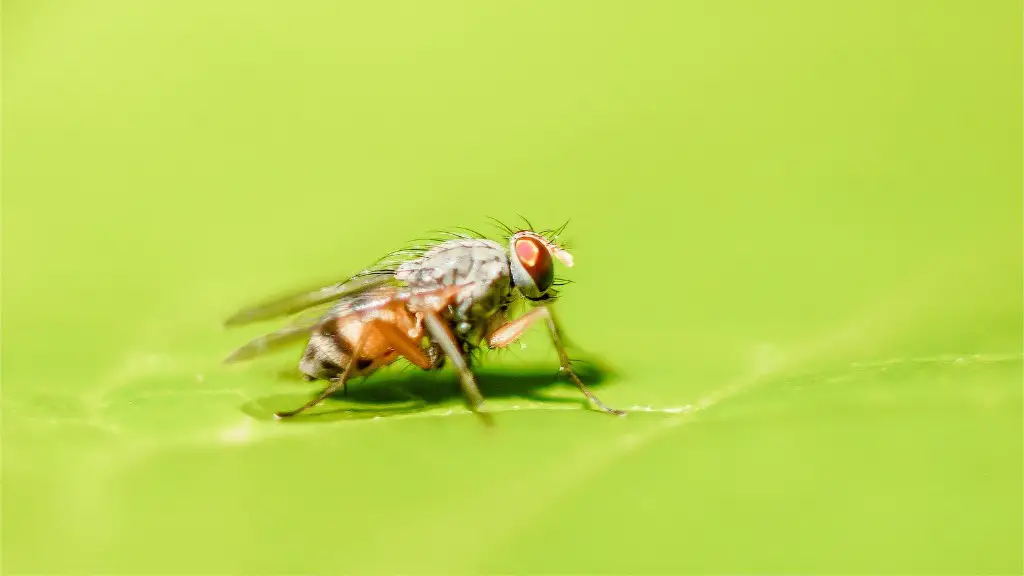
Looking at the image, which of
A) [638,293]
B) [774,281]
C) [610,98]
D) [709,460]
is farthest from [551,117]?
[709,460]

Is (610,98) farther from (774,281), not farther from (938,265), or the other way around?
(938,265)

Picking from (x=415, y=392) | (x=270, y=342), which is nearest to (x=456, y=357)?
(x=415, y=392)

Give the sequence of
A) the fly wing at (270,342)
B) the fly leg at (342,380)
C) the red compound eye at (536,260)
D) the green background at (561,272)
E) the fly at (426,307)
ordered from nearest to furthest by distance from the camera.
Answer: the green background at (561,272) < the fly leg at (342,380) < the fly wing at (270,342) < the fly at (426,307) < the red compound eye at (536,260)

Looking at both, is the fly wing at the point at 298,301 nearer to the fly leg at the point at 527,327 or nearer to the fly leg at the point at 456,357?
the fly leg at the point at 456,357

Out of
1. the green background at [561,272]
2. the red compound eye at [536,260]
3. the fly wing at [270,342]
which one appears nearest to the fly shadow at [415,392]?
the green background at [561,272]

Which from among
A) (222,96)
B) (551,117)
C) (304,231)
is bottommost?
(304,231)

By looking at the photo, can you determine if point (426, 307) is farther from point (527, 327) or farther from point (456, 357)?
point (456, 357)
